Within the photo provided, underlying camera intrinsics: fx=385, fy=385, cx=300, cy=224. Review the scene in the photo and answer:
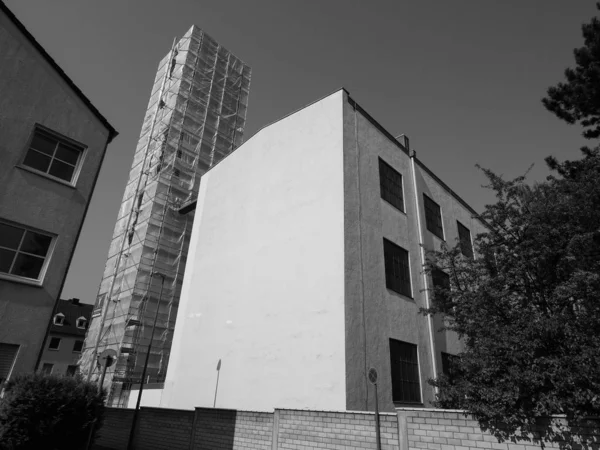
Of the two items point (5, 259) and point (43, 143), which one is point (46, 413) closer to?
point (5, 259)

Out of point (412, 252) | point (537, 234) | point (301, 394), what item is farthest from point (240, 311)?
point (537, 234)

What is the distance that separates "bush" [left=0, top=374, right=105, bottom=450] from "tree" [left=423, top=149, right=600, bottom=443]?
888 centimetres

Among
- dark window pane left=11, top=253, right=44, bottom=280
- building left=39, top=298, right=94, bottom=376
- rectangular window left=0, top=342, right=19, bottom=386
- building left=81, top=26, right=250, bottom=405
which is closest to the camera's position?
rectangular window left=0, top=342, right=19, bottom=386

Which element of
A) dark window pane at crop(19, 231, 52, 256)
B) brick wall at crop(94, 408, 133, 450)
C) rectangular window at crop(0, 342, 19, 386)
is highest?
dark window pane at crop(19, 231, 52, 256)

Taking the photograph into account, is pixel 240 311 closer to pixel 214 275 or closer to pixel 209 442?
pixel 214 275

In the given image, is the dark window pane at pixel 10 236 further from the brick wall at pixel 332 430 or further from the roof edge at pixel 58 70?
the brick wall at pixel 332 430

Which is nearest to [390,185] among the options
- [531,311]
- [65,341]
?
[531,311]

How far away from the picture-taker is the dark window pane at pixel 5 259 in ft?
31.5

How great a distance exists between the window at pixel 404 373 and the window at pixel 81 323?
45019mm

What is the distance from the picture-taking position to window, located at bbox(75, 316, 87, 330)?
153 feet

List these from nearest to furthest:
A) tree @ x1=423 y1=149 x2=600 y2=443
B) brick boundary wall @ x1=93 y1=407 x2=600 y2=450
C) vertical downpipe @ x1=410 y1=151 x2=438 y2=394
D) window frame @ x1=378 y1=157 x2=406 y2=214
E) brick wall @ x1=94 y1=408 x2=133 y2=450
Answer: tree @ x1=423 y1=149 x2=600 y2=443 → brick boundary wall @ x1=93 y1=407 x2=600 y2=450 → brick wall @ x1=94 y1=408 x2=133 y2=450 → vertical downpipe @ x1=410 y1=151 x2=438 y2=394 → window frame @ x1=378 y1=157 x2=406 y2=214

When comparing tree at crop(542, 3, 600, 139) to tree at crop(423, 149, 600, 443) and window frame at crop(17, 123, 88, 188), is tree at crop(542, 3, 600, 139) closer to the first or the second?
tree at crop(423, 149, 600, 443)

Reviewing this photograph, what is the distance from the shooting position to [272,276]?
15.1 meters

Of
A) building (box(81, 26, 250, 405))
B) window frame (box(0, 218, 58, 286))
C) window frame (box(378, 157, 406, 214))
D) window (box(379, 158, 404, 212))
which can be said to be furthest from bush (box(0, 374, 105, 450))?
building (box(81, 26, 250, 405))
